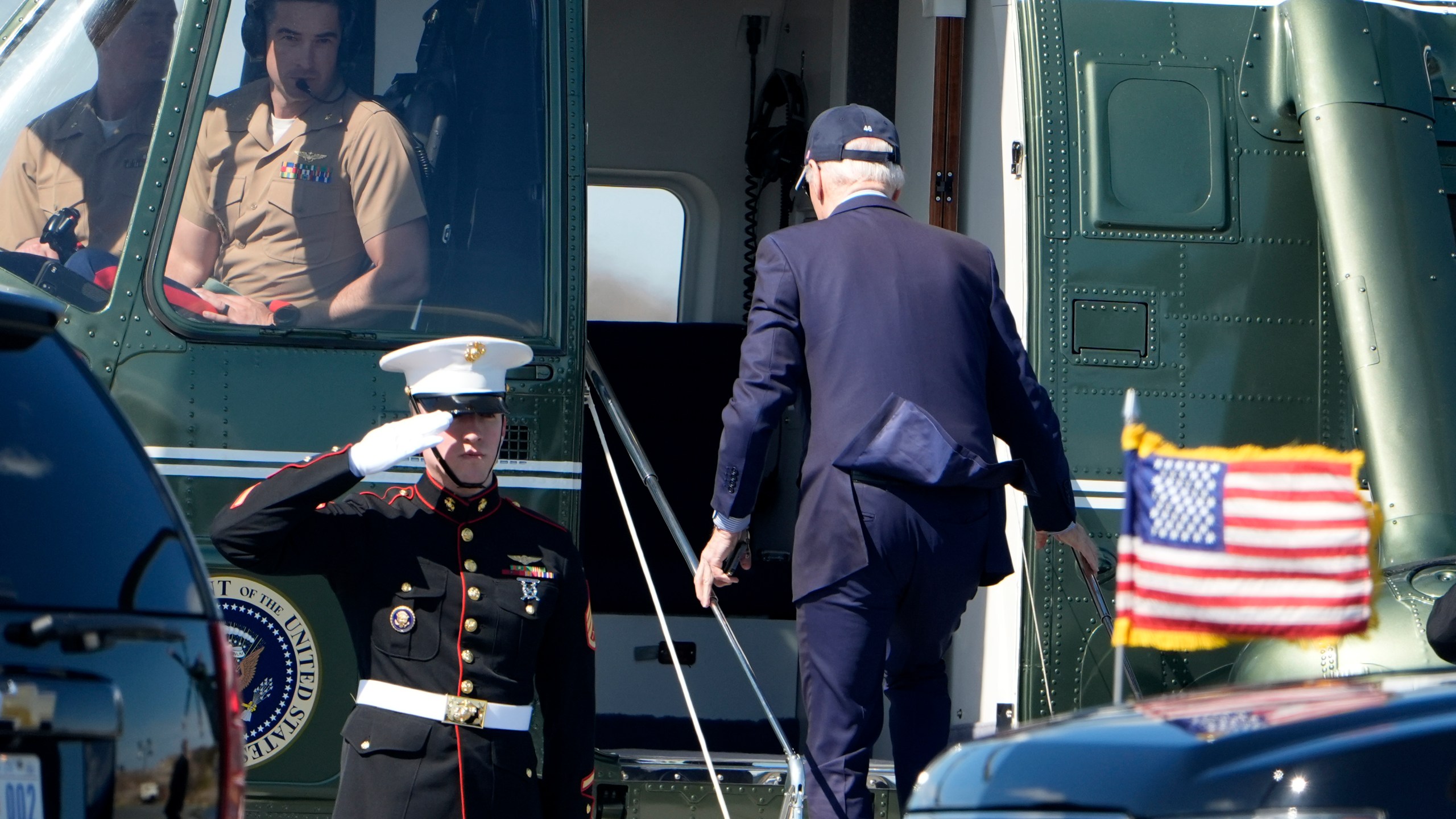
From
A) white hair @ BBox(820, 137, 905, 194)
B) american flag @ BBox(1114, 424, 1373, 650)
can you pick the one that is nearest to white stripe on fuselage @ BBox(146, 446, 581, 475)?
white hair @ BBox(820, 137, 905, 194)

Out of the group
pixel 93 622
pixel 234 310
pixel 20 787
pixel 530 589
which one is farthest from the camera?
pixel 234 310

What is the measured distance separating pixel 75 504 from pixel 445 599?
1.40 meters

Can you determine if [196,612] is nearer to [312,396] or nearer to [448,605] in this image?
[448,605]

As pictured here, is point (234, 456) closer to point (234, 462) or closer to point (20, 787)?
point (234, 462)

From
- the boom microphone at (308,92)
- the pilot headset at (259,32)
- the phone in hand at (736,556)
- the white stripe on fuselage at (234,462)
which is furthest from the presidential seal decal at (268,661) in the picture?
the pilot headset at (259,32)

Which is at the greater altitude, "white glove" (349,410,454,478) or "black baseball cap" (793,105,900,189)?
"black baseball cap" (793,105,900,189)

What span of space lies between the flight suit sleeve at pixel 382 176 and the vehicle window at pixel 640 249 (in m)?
2.31

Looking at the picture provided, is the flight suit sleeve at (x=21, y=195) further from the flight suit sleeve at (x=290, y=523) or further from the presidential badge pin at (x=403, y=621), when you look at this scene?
the presidential badge pin at (x=403, y=621)

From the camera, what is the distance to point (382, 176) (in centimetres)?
438

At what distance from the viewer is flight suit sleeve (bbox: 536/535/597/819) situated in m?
3.51

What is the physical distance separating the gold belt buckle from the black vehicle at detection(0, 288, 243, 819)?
1.14 m

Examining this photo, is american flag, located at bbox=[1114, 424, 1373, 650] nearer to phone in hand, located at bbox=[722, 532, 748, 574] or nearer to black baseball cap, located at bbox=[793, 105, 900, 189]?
phone in hand, located at bbox=[722, 532, 748, 574]

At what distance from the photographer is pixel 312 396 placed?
423cm

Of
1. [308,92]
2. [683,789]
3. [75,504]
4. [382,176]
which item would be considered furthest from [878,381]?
[75,504]
